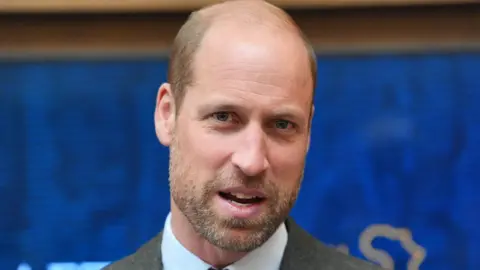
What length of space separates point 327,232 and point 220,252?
0.40 metres

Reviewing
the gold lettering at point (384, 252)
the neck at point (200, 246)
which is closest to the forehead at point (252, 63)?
the neck at point (200, 246)

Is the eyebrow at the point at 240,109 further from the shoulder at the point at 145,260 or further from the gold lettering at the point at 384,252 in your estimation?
the gold lettering at the point at 384,252

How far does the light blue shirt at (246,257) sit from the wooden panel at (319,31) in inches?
17.9

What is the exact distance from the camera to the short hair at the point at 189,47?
919 mm

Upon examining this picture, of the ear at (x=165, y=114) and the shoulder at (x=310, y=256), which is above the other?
the ear at (x=165, y=114)

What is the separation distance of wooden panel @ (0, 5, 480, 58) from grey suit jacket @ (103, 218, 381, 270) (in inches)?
17.4

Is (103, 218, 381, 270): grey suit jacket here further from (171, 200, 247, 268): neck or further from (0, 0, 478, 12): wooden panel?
(0, 0, 478, 12): wooden panel

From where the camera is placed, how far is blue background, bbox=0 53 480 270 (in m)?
1.28

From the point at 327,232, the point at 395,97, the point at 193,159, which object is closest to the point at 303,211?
A: the point at 327,232

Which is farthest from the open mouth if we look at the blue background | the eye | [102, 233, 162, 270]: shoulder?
the blue background

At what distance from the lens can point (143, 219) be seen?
129cm

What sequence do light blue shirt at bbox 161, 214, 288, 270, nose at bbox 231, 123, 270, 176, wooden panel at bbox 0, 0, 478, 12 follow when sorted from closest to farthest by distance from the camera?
nose at bbox 231, 123, 270, 176
light blue shirt at bbox 161, 214, 288, 270
wooden panel at bbox 0, 0, 478, 12

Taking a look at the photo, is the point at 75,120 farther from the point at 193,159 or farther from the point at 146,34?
the point at 193,159

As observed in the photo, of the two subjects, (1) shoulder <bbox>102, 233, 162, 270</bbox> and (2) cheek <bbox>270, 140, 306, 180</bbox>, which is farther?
(1) shoulder <bbox>102, 233, 162, 270</bbox>
